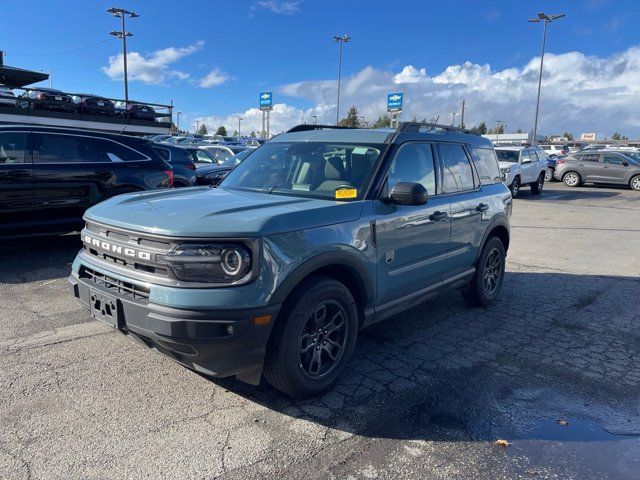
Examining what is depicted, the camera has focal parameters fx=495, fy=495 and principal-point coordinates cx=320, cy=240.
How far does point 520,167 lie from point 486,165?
47.3 ft

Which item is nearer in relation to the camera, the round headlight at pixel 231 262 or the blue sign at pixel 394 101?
the round headlight at pixel 231 262

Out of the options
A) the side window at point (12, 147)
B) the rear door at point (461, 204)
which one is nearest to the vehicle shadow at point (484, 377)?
the rear door at point (461, 204)

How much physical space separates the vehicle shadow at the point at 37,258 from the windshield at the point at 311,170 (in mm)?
3186

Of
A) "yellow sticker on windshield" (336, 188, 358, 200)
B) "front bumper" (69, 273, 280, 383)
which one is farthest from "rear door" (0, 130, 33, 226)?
"yellow sticker on windshield" (336, 188, 358, 200)

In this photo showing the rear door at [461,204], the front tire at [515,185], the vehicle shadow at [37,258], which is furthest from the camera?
the front tire at [515,185]

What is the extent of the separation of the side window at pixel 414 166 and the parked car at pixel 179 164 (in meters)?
6.41

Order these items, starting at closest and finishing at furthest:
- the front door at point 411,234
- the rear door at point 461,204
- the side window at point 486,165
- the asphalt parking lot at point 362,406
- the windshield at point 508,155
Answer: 1. the asphalt parking lot at point 362,406
2. the front door at point 411,234
3. the rear door at point 461,204
4. the side window at point 486,165
5. the windshield at point 508,155

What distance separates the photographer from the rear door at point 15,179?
20.7 ft

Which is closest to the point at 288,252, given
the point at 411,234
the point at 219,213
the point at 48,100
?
the point at 219,213

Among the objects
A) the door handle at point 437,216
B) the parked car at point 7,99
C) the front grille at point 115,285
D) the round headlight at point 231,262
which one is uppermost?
the parked car at point 7,99

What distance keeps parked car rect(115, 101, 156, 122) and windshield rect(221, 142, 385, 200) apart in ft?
71.2

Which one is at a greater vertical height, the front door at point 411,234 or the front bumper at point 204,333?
the front door at point 411,234

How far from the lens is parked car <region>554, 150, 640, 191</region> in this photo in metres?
22.8

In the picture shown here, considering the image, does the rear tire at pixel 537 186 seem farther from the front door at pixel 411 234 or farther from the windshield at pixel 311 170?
the windshield at pixel 311 170
